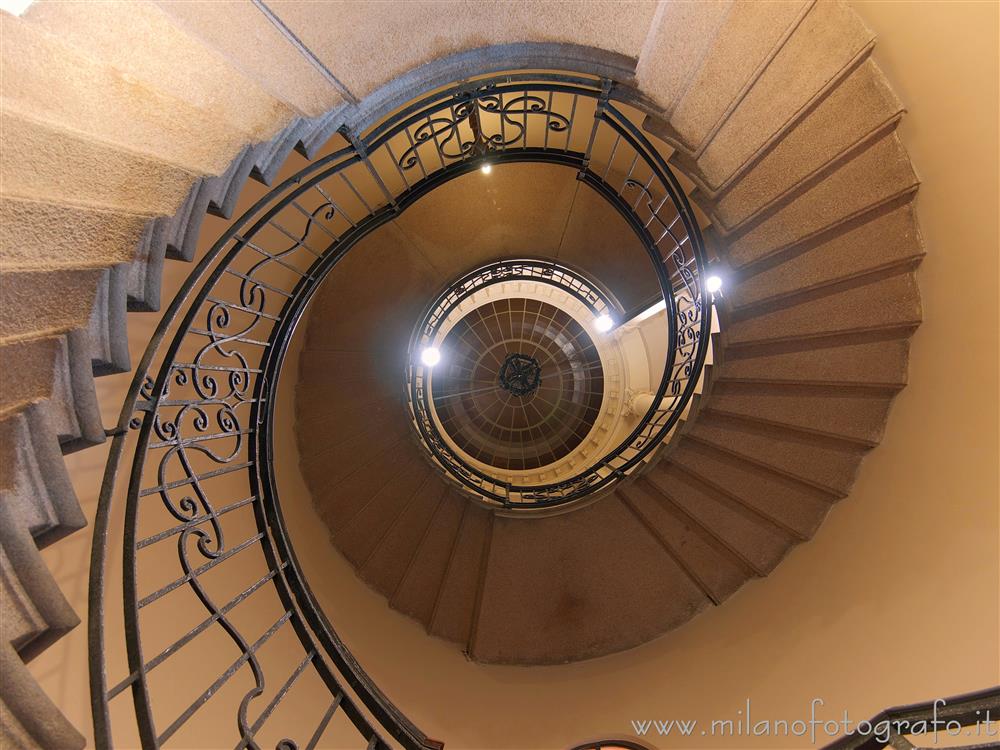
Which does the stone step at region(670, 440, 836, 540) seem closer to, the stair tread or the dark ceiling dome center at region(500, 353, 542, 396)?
the stair tread

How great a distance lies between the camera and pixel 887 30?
2.87 m

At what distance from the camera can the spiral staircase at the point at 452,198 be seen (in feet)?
5.98

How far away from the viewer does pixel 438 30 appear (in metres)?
2.55

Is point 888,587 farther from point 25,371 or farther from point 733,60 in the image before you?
point 25,371

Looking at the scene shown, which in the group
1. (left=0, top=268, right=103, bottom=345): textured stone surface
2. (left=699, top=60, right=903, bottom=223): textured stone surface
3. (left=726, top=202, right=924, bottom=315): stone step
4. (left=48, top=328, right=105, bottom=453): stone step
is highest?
(left=699, top=60, right=903, bottom=223): textured stone surface

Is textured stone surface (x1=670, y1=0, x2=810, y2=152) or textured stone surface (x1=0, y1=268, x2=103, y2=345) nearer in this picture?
textured stone surface (x1=0, y1=268, x2=103, y2=345)

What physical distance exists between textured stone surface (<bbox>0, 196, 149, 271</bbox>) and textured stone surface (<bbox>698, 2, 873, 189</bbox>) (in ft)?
10.8

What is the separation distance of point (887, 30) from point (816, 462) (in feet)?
10.2

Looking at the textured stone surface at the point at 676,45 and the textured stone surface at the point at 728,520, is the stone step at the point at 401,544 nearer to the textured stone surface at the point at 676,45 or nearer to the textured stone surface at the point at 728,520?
the textured stone surface at the point at 728,520

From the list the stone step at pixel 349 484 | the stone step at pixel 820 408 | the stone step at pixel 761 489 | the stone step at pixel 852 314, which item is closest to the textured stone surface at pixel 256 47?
Answer: the stone step at pixel 852 314

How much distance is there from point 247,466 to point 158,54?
250 centimetres

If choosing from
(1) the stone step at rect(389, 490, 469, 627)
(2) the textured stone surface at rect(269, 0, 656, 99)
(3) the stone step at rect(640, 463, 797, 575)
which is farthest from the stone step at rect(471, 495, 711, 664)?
(2) the textured stone surface at rect(269, 0, 656, 99)

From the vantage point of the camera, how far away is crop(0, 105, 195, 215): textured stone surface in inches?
63.2

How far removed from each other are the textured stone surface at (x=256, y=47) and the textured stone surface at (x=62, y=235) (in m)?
0.78
